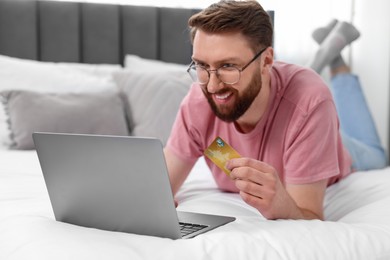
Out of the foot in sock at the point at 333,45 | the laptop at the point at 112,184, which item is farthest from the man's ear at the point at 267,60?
the foot in sock at the point at 333,45

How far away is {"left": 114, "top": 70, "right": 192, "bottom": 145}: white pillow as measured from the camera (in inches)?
96.9

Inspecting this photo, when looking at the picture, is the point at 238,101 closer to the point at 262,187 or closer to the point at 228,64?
the point at 228,64

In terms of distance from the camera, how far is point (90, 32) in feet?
9.58

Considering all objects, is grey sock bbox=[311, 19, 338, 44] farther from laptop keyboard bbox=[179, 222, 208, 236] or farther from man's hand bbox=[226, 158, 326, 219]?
laptop keyboard bbox=[179, 222, 208, 236]

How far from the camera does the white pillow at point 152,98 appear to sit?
246 cm

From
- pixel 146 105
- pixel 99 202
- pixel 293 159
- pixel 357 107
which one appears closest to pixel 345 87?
pixel 357 107

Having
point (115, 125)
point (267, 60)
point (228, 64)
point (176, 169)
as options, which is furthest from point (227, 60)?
point (115, 125)

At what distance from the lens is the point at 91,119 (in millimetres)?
2367

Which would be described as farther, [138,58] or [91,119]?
[138,58]

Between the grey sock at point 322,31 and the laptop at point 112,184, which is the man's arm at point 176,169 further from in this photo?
the grey sock at point 322,31

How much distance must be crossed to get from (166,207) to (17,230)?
0.28 meters

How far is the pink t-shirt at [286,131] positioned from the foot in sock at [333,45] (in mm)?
973

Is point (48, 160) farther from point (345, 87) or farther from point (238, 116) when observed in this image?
point (345, 87)

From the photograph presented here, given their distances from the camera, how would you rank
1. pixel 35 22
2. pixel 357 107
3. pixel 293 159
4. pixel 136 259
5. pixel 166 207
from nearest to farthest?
pixel 136 259, pixel 166 207, pixel 293 159, pixel 357 107, pixel 35 22
